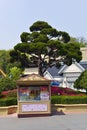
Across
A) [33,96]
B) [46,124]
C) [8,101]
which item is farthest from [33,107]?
[46,124]

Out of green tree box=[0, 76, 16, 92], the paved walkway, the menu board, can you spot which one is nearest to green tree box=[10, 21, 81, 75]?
green tree box=[0, 76, 16, 92]

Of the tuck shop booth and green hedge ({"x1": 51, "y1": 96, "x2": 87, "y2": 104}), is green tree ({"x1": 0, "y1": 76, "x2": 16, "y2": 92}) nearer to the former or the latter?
green hedge ({"x1": 51, "y1": 96, "x2": 87, "y2": 104})

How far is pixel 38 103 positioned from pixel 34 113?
0.67 meters

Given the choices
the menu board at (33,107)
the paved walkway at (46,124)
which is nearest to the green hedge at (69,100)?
the menu board at (33,107)

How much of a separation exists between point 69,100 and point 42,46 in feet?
20.0

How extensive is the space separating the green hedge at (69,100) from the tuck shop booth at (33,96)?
231 cm

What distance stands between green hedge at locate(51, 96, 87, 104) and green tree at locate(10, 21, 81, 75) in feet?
18.7

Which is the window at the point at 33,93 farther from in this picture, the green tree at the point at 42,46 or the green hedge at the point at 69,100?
the green tree at the point at 42,46

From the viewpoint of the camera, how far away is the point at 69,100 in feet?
84.1

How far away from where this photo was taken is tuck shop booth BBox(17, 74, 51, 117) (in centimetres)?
2319

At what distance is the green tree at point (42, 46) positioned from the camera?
30641mm

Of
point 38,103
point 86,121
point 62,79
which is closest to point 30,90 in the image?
point 38,103

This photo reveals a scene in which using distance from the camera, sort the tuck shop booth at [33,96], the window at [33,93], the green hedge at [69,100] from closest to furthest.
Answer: the tuck shop booth at [33,96] → the window at [33,93] → the green hedge at [69,100]

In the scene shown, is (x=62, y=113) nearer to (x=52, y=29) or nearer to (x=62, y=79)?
(x=52, y=29)
